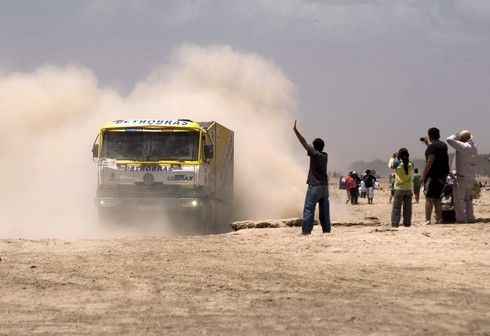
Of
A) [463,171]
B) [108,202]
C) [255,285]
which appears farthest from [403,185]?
[255,285]

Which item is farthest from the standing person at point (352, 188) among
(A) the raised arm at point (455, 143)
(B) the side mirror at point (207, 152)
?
(A) the raised arm at point (455, 143)

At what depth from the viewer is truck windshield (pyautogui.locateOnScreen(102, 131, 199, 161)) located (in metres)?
16.9

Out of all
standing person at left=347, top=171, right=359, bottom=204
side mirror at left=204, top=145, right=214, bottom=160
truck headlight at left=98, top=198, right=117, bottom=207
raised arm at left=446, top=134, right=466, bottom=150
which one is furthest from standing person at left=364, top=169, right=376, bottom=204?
raised arm at left=446, top=134, right=466, bottom=150

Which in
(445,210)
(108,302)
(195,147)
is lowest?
(108,302)

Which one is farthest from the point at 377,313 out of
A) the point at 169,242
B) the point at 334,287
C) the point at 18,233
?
the point at 18,233

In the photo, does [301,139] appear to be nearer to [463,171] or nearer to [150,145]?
[463,171]

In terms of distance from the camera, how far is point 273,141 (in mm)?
30062

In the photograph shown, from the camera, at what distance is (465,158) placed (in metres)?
13.5

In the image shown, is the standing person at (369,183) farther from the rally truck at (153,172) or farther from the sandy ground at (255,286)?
the sandy ground at (255,286)

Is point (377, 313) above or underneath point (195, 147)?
underneath

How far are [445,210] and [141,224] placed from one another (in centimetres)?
626

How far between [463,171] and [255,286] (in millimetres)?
7133

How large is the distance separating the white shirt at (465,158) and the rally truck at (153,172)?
18.3ft

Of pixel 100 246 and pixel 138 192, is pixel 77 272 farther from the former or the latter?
pixel 138 192
